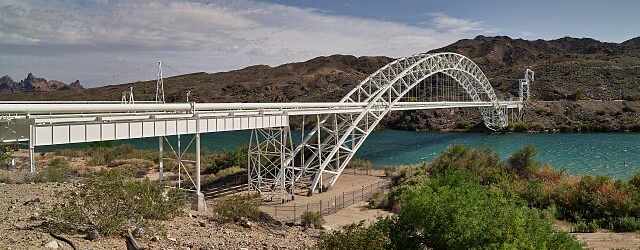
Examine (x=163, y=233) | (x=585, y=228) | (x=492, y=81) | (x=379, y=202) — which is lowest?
(x=585, y=228)

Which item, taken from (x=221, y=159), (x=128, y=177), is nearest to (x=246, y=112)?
(x=128, y=177)

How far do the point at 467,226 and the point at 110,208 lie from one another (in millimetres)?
8449

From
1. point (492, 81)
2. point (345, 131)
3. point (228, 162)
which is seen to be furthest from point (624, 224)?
point (492, 81)

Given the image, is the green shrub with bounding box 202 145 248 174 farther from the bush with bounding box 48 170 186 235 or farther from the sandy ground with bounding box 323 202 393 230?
the bush with bounding box 48 170 186 235

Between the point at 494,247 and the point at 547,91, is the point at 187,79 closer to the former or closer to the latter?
the point at 547,91

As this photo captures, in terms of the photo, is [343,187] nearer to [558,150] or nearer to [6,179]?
[6,179]

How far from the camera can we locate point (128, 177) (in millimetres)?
14898

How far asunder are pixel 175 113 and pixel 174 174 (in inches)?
567

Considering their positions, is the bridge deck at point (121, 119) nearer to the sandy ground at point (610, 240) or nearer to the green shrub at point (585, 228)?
the green shrub at point (585, 228)

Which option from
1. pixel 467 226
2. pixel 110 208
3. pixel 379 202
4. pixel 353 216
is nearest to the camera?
pixel 467 226

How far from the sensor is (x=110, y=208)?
12711mm

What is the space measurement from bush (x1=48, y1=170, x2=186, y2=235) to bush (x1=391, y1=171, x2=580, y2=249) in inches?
256

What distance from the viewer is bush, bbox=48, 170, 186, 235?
1212 cm

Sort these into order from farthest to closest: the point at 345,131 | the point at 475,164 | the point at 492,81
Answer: the point at 492,81 < the point at 345,131 < the point at 475,164
